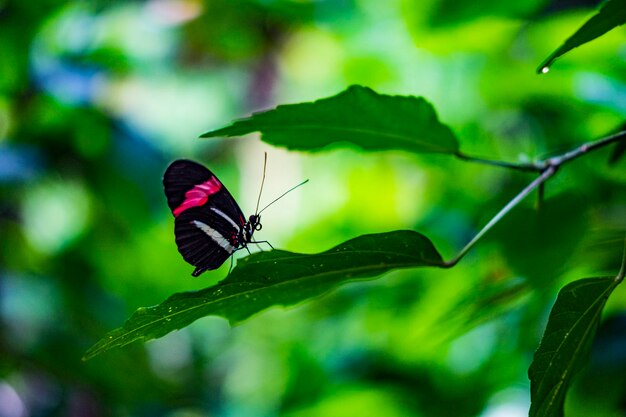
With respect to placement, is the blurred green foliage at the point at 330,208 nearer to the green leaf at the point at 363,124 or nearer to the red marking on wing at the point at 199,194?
the green leaf at the point at 363,124

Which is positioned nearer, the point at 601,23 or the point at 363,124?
the point at 601,23

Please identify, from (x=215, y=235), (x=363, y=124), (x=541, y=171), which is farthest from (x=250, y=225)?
(x=541, y=171)

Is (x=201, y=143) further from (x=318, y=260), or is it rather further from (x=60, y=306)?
(x=318, y=260)

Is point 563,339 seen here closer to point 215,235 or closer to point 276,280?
point 276,280

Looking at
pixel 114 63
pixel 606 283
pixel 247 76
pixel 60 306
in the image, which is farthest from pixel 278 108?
pixel 247 76

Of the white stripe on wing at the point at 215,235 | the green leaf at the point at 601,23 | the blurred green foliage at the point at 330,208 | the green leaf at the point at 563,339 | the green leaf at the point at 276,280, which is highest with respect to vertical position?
the blurred green foliage at the point at 330,208

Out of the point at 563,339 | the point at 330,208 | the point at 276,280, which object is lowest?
the point at 563,339

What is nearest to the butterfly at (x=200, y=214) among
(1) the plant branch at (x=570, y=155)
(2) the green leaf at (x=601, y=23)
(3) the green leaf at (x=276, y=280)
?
(3) the green leaf at (x=276, y=280)
